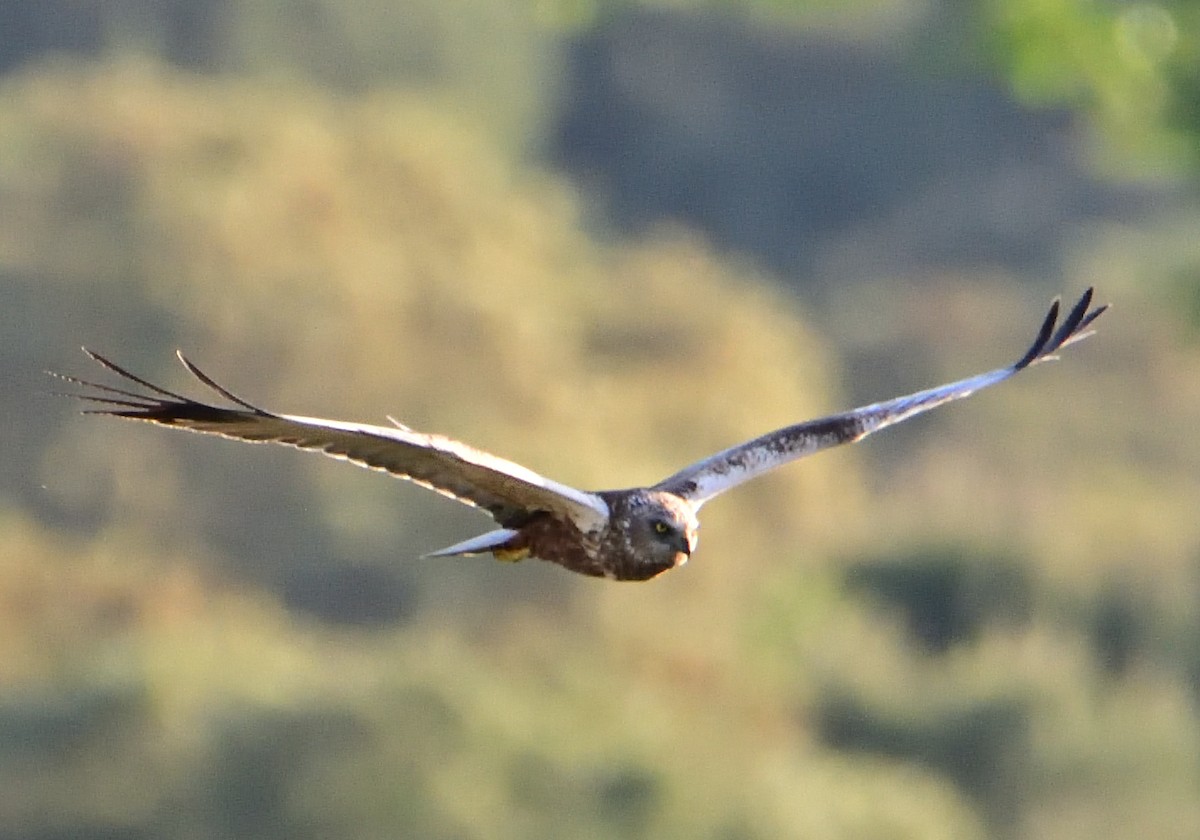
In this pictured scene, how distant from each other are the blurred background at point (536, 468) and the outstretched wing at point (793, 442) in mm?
12051

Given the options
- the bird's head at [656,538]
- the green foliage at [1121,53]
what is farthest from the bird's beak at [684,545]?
the green foliage at [1121,53]

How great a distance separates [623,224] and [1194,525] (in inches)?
945

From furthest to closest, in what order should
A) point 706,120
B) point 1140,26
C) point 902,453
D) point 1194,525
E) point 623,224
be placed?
point 706,120
point 623,224
point 902,453
point 1194,525
point 1140,26

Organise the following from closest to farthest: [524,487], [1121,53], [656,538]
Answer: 1. [524,487]
2. [656,538]
3. [1121,53]

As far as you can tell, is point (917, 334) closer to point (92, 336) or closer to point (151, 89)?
point (151, 89)

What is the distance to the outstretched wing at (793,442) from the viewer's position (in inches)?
329

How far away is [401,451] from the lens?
773cm

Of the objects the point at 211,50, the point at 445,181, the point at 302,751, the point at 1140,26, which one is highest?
the point at 211,50

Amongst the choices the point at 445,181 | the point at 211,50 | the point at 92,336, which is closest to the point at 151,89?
the point at 445,181

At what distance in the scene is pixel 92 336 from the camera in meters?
30.4

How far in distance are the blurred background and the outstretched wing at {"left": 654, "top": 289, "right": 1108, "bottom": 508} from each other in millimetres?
12051

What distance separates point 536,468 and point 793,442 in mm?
22257

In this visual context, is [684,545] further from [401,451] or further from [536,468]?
[536,468]

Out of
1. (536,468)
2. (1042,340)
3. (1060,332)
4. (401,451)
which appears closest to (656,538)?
(401,451)
